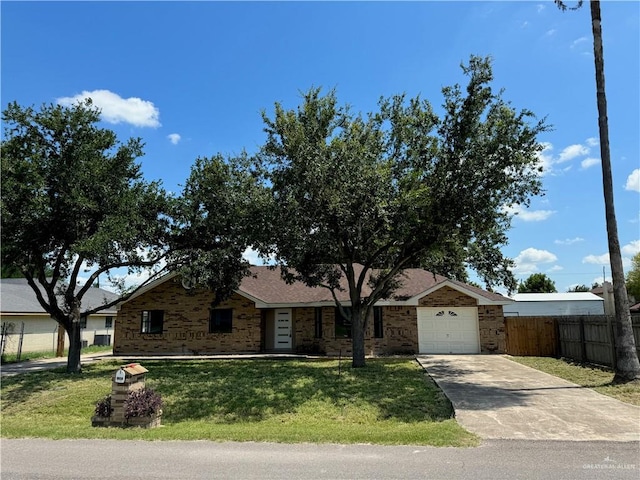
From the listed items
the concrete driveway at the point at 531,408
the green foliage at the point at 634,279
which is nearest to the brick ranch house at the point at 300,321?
the concrete driveway at the point at 531,408

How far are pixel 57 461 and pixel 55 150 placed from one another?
38.0 feet

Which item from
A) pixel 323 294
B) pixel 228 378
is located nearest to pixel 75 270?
pixel 228 378

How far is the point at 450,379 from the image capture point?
1390cm

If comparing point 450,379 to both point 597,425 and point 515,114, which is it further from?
point 515,114

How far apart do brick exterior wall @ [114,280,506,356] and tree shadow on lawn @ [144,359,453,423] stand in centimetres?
535

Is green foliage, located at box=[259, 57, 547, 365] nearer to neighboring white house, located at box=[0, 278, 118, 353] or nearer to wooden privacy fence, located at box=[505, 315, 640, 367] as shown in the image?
wooden privacy fence, located at box=[505, 315, 640, 367]

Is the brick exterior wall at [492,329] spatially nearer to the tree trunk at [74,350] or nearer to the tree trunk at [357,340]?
the tree trunk at [357,340]

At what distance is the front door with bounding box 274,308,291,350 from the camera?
929 inches

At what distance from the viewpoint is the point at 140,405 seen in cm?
890

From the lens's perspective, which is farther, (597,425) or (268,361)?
(268,361)

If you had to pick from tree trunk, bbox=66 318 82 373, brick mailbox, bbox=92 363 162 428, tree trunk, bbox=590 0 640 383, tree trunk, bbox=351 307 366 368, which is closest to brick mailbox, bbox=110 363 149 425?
brick mailbox, bbox=92 363 162 428

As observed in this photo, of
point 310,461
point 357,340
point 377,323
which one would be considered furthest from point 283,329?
point 310,461

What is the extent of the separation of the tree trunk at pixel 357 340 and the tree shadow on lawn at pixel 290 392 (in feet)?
1.30

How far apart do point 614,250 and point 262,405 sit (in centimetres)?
1091
